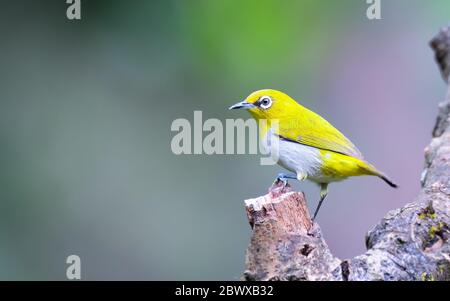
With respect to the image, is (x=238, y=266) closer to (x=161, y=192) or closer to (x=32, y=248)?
(x=161, y=192)

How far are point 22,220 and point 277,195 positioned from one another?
5281mm

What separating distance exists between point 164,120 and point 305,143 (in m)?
4.66

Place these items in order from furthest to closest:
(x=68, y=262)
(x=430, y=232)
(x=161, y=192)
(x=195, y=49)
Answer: (x=161, y=192)
(x=195, y=49)
(x=68, y=262)
(x=430, y=232)

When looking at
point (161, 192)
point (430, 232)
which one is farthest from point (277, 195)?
point (161, 192)

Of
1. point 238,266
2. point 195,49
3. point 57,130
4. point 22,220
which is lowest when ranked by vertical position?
point 238,266

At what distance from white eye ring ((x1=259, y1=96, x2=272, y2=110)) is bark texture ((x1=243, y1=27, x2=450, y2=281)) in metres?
1.47

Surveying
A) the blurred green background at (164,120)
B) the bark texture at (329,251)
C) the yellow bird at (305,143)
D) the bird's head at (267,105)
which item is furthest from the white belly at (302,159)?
the blurred green background at (164,120)

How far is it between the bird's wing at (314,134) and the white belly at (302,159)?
0.06 meters

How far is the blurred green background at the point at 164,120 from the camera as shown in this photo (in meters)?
8.47

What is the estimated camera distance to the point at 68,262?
A: 806 cm

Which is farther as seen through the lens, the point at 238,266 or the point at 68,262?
the point at 238,266

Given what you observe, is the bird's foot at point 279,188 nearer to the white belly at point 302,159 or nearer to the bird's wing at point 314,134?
the white belly at point 302,159

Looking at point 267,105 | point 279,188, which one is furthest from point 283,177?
point 267,105

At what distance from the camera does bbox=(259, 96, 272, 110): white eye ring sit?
17.2 feet
